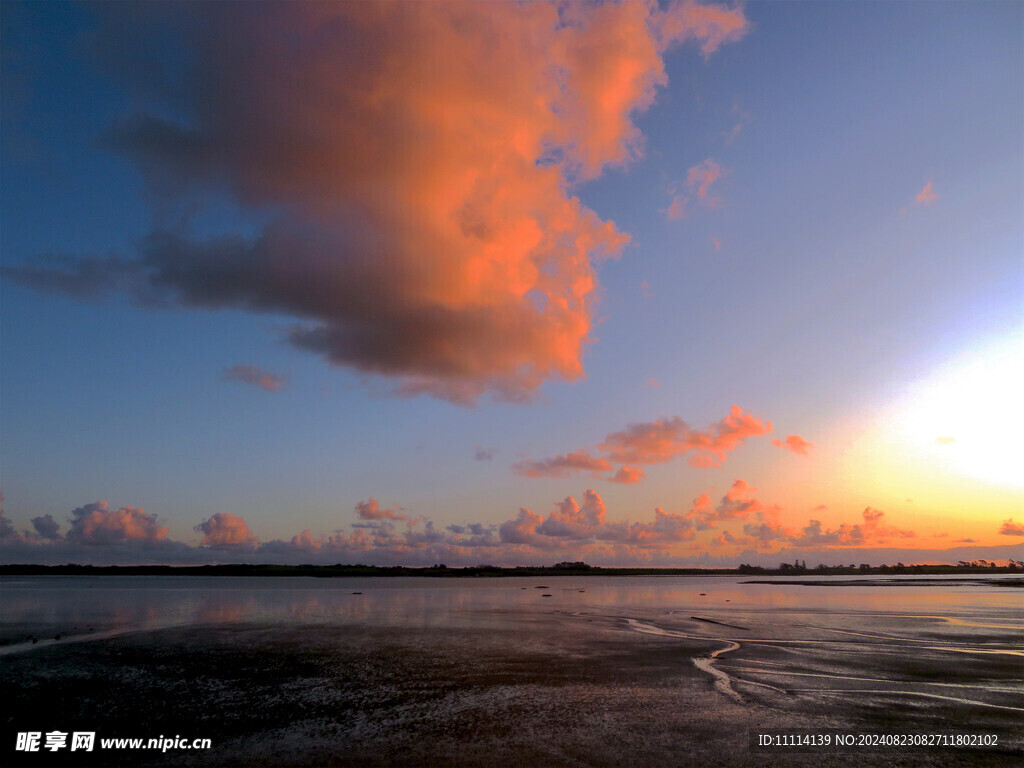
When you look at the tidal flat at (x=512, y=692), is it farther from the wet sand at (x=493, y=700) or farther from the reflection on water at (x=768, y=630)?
the reflection on water at (x=768, y=630)

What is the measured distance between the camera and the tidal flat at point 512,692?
1436 cm

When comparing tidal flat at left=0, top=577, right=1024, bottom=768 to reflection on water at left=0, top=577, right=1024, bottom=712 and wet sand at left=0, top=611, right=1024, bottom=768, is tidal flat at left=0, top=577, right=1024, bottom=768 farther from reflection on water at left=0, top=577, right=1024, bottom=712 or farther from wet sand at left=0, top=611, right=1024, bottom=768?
reflection on water at left=0, top=577, right=1024, bottom=712

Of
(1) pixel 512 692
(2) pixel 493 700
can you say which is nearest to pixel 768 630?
(1) pixel 512 692

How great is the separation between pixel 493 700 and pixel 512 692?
1306mm

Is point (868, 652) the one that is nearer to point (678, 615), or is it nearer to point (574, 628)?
point (574, 628)

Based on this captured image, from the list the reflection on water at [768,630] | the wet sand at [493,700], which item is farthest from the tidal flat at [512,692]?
the reflection on water at [768,630]

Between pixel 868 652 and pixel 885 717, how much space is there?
1387 cm

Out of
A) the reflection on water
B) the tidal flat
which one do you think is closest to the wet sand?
the tidal flat

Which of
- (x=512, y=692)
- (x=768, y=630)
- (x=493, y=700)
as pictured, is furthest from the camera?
(x=768, y=630)

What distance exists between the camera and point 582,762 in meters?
13.6

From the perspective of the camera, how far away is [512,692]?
20234 millimetres

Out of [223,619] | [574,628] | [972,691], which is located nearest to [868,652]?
[972,691]

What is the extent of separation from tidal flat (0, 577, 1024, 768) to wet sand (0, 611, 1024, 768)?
0.30ft

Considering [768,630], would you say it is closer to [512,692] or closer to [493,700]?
[512,692]
